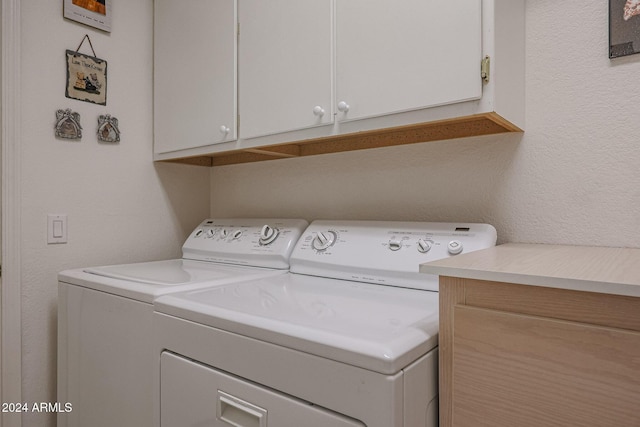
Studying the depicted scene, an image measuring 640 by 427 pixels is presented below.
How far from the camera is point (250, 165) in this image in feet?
6.41

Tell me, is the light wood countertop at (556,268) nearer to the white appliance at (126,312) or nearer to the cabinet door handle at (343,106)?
the cabinet door handle at (343,106)

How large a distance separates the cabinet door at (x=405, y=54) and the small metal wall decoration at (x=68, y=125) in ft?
3.64

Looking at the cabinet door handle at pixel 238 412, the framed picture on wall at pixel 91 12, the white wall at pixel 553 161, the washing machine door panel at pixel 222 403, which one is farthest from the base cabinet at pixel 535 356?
the framed picture on wall at pixel 91 12

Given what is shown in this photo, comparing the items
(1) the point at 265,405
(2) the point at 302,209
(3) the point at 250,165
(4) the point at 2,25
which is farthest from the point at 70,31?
(1) the point at 265,405

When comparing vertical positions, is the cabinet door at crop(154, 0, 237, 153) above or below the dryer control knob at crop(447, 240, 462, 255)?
above

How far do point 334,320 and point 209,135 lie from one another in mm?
1037

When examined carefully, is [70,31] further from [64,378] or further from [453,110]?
[453,110]

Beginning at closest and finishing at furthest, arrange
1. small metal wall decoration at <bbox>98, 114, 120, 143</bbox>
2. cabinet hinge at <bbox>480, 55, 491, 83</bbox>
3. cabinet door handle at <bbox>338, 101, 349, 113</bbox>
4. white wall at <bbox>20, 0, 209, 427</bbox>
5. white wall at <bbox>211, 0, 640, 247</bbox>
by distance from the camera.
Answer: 1. cabinet hinge at <bbox>480, 55, 491, 83</bbox>
2. white wall at <bbox>211, 0, 640, 247</bbox>
3. cabinet door handle at <bbox>338, 101, 349, 113</bbox>
4. white wall at <bbox>20, 0, 209, 427</bbox>
5. small metal wall decoration at <bbox>98, 114, 120, 143</bbox>

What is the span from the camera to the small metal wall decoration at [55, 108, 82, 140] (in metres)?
1.55

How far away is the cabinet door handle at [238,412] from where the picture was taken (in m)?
0.79

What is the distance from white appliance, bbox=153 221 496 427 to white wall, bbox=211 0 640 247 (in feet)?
0.58

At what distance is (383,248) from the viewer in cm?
124

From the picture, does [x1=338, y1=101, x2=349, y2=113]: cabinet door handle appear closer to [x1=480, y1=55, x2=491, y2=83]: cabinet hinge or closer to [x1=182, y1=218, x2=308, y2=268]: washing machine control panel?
[x1=480, y1=55, x2=491, y2=83]: cabinet hinge

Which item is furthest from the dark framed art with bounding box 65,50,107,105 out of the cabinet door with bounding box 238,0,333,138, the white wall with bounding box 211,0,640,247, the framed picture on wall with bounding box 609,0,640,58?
the framed picture on wall with bounding box 609,0,640,58
